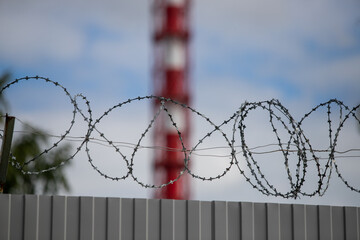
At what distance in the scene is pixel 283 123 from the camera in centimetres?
891

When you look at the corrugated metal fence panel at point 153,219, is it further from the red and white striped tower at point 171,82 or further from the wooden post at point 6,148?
the red and white striped tower at point 171,82

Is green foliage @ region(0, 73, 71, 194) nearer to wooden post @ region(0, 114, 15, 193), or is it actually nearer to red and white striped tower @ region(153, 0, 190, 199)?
red and white striped tower @ region(153, 0, 190, 199)

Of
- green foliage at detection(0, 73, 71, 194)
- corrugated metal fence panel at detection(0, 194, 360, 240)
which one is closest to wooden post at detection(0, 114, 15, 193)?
corrugated metal fence panel at detection(0, 194, 360, 240)

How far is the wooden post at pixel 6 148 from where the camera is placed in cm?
806

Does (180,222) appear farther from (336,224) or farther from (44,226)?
(336,224)

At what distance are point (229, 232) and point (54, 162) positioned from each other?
1942cm

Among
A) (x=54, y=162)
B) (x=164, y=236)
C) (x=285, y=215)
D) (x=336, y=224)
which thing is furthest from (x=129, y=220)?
(x=54, y=162)

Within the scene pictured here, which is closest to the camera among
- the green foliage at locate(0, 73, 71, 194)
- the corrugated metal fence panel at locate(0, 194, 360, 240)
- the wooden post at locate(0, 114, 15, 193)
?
the corrugated metal fence panel at locate(0, 194, 360, 240)

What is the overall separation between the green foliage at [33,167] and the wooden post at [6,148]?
16669 mm

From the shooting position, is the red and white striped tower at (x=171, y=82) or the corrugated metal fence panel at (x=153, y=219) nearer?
the corrugated metal fence panel at (x=153, y=219)

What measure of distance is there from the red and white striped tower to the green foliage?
3.38m

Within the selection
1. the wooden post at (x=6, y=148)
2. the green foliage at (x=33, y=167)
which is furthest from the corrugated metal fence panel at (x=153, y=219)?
the green foliage at (x=33, y=167)

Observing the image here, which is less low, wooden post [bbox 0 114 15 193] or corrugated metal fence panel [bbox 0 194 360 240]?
wooden post [bbox 0 114 15 193]

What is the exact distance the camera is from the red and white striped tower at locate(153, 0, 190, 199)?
2775cm
